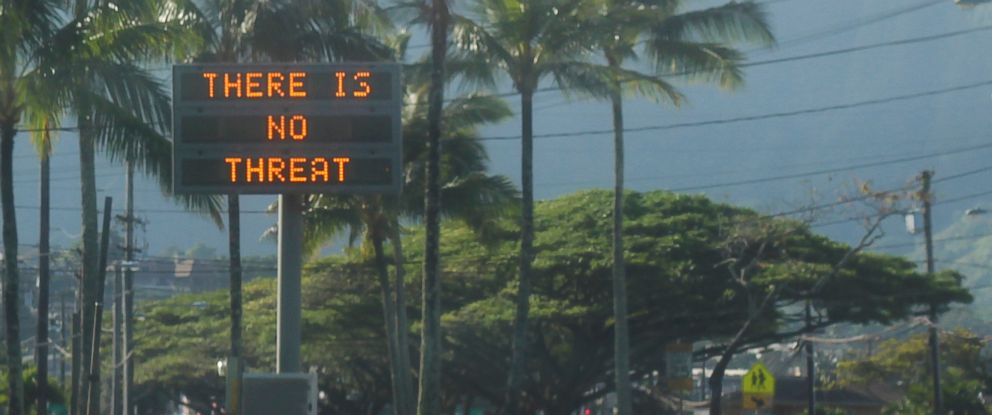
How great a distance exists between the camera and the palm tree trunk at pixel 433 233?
993 inches

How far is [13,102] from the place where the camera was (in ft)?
63.6

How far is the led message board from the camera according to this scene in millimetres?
16109

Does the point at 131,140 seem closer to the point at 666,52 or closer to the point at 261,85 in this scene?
the point at 261,85

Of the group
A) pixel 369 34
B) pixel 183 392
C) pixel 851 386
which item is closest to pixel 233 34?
pixel 369 34

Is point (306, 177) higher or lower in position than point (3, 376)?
higher

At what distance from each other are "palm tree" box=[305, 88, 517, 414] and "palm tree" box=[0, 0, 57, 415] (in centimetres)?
1162

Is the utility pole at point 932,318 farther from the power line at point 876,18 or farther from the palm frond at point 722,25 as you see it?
the palm frond at point 722,25

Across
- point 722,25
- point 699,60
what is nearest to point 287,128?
point 722,25

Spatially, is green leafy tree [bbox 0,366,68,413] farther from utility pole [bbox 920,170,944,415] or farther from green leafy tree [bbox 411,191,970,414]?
utility pole [bbox 920,170,944,415]

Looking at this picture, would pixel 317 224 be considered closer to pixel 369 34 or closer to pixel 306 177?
pixel 369 34

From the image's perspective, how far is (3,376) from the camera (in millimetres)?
39562

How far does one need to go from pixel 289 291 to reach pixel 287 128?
3.25 meters

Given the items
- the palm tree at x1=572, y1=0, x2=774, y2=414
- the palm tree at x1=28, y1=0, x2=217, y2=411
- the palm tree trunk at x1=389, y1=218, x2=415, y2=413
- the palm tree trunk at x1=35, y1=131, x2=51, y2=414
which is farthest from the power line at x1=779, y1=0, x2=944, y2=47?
the palm tree trunk at x1=35, y1=131, x2=51, y2=414

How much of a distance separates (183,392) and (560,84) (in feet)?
91.4
